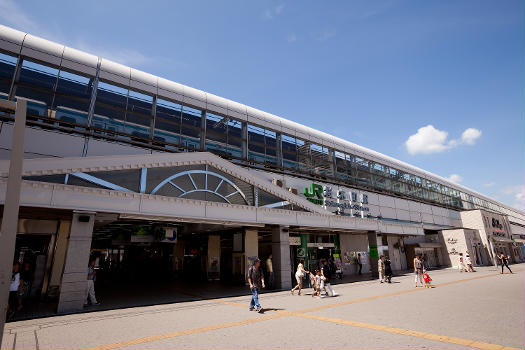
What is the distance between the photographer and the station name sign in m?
24.6

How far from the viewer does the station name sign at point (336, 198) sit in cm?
2464

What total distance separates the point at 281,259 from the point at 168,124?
12.5m

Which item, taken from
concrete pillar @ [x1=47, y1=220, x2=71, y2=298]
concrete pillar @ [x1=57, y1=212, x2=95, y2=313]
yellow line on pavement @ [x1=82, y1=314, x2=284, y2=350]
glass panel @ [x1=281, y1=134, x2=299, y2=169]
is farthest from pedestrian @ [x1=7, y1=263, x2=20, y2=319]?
glass panel @ [x1=281, y1=134, x2=299, y2=169]

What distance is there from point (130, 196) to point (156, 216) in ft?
4.11

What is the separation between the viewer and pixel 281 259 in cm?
1466

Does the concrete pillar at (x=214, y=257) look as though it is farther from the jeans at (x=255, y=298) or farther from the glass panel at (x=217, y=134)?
the jeans at (x=255, y=298)

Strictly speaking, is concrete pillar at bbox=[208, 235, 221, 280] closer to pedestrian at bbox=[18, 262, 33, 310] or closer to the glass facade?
the glass facade

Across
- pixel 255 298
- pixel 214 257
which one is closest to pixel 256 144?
pixel 214 257

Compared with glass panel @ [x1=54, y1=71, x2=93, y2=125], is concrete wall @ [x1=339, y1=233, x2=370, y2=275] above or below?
below

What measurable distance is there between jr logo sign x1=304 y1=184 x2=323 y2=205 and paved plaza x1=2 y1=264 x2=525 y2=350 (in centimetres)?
1442

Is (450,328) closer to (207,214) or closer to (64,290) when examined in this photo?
(207,214)

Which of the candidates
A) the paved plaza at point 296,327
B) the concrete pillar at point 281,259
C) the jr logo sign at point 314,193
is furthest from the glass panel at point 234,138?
the paved plaza at point 296,327

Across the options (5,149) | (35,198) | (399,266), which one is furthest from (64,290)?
(399,266)

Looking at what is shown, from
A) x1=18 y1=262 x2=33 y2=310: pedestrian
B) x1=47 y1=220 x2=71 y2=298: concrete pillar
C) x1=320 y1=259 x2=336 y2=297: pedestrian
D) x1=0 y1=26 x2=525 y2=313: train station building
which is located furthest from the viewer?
x1=47 y1=220 x2=71 y2=298: concrete pillar
